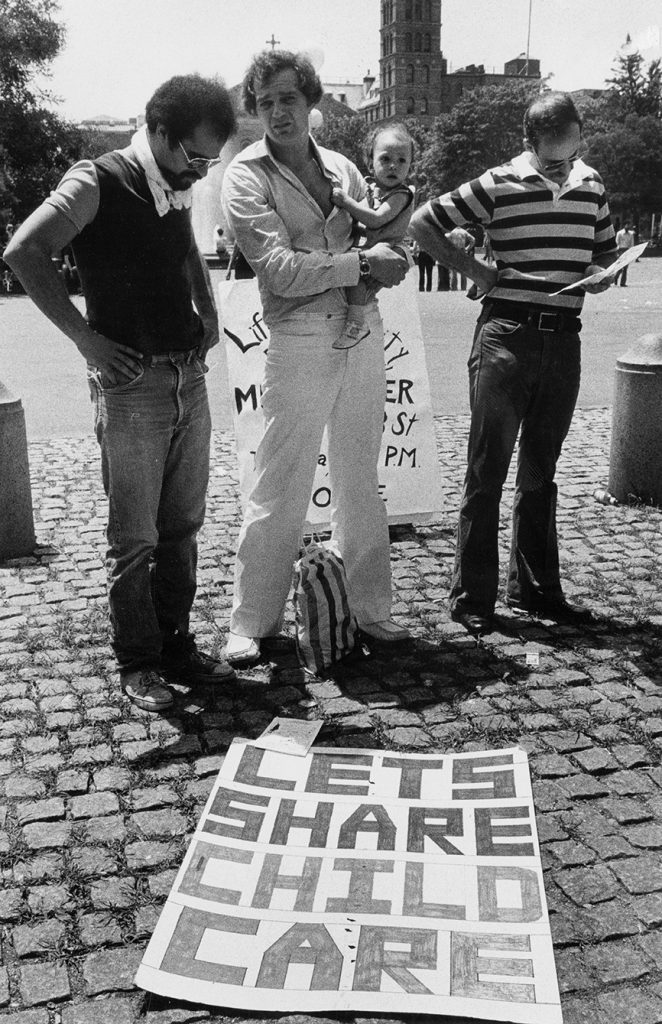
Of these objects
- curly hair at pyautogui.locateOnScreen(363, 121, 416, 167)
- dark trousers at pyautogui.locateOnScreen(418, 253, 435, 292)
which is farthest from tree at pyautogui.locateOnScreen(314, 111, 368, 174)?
curly hair at pyautogui.locateOnScreen(363, 121, 416, 167)

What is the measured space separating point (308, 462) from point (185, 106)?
130 centimetres

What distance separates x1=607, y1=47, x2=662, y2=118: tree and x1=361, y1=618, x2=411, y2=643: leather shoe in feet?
250

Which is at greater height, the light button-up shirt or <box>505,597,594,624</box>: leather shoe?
the light button-up shirt

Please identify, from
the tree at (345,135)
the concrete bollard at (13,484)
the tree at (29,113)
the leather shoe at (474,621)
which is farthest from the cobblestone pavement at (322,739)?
the tree at (345,135)

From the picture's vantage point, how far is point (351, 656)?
3934 millimetres

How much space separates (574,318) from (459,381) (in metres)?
6.30

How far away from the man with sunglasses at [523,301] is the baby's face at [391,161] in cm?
20

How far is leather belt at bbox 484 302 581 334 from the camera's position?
395 cm

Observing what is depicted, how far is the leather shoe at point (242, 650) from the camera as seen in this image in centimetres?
387

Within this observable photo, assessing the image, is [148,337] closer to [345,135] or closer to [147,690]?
[147,690]

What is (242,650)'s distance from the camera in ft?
12.8

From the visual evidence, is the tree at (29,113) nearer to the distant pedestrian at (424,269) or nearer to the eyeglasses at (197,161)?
the distant pedestrian at (424,269)

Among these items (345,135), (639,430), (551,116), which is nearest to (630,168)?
(345,135)

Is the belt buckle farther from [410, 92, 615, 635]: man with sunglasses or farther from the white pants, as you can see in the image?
the white pants
